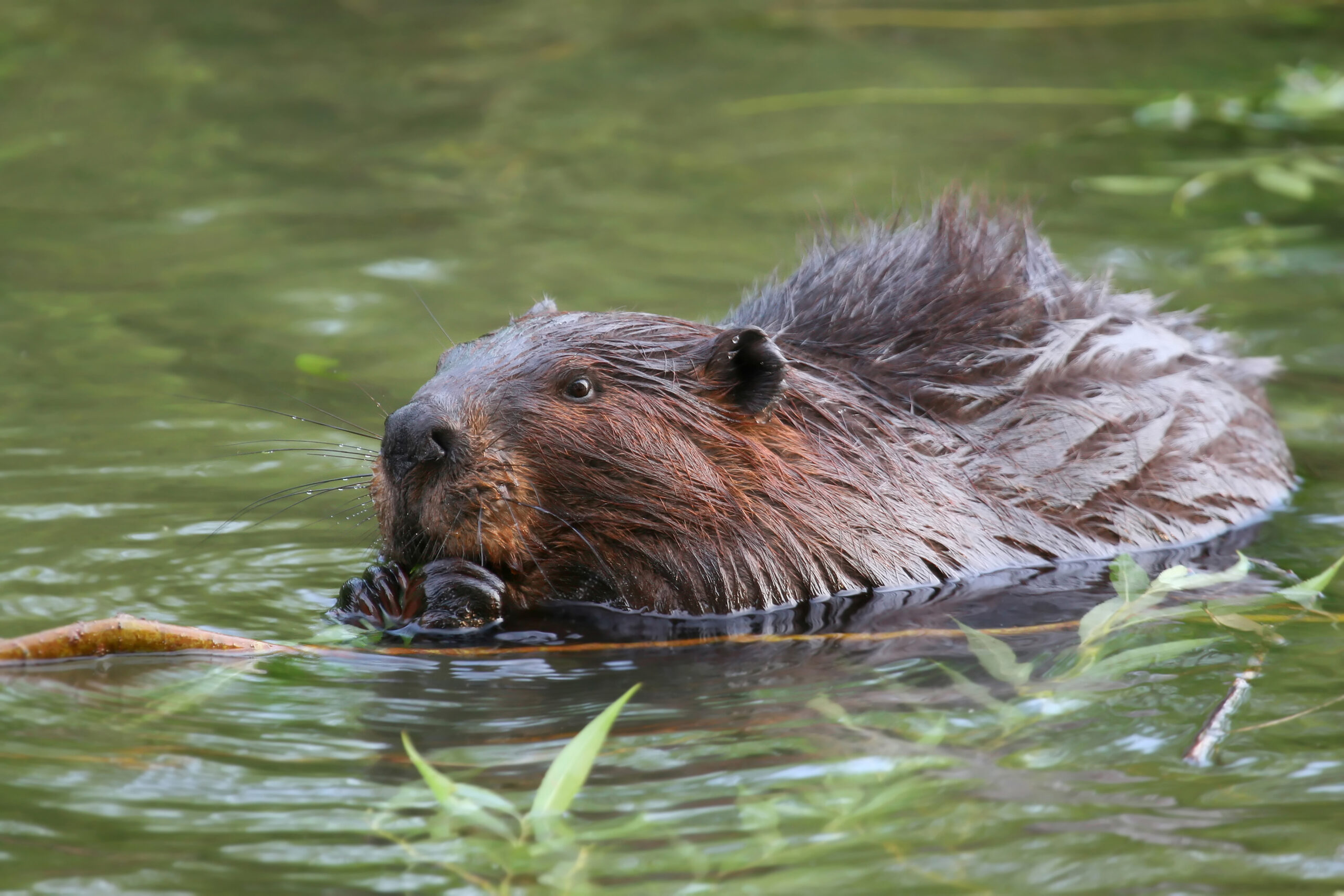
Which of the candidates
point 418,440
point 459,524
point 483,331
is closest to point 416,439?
point 418,440

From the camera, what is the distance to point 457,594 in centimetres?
418

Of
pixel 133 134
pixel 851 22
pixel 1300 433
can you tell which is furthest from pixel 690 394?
pixel 851 22

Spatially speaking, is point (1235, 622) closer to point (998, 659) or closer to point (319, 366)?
point (998, 659)

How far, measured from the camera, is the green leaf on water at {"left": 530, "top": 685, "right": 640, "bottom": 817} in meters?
2.92

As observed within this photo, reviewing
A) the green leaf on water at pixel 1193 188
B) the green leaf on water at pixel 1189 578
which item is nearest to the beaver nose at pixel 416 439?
the green leaf on water at pixel 1189 578

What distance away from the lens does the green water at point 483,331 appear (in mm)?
2998

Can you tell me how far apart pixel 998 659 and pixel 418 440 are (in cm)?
148

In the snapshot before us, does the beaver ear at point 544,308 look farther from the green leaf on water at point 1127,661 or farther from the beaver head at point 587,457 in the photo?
the green leaf on water at point 1127,661

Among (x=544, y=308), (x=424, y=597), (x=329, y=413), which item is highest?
(x=544, y=308)

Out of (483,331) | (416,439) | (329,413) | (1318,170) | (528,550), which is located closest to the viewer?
(416,439)

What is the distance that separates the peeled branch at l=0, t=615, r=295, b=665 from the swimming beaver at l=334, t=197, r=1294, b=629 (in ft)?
1.89

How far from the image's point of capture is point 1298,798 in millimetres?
3160

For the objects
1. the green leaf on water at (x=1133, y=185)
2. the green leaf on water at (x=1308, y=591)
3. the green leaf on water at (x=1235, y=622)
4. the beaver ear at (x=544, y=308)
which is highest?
the green leaf on water at (x=1133, y=185)

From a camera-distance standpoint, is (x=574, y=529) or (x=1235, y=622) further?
(x=574, y=529)
